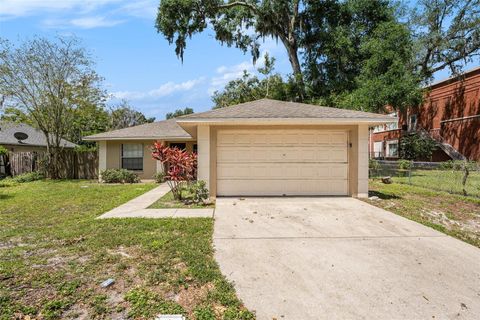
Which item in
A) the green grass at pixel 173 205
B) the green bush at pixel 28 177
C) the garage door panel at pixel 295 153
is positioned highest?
the garage door panel at pixel 295 153

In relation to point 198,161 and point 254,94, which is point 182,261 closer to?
point 198,161

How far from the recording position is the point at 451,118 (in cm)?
2227

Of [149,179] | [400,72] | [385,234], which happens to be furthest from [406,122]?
[385,234]

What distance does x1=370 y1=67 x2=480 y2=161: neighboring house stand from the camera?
20.4 meters

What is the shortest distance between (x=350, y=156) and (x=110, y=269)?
8.00 meters

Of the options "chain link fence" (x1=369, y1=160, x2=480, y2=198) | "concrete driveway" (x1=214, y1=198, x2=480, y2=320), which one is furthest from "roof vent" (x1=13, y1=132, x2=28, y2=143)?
"chain link fence" (x1=369, y1=160, x2=480, y2=198)

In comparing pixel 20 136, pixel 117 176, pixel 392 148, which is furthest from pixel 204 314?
pixel 392 148

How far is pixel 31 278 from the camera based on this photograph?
3605 mm

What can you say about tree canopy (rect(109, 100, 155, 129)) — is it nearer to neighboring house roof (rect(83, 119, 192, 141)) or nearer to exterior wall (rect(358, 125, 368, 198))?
neighboring house roof (rect(83, 119, 192, 141))

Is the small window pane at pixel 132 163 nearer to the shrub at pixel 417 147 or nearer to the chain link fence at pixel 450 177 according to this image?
the chain link fence at pixel 450 177

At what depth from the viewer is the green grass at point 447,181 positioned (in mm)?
9984

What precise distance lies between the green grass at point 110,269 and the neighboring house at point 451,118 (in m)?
18.8

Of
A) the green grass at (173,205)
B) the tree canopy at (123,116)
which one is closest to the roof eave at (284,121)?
the green grass at (173,205)

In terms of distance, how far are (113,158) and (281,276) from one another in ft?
48.3
